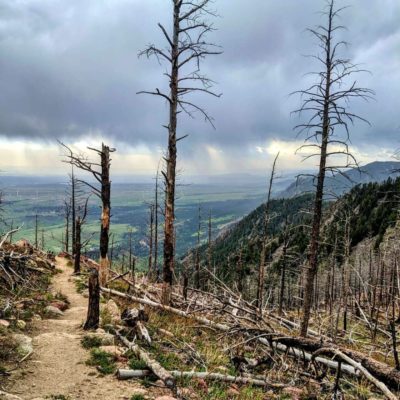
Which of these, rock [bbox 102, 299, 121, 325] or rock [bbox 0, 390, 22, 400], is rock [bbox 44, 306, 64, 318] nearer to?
rock [bbox 102, 299, 121, 325]

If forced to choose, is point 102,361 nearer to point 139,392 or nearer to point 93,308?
point 139,392

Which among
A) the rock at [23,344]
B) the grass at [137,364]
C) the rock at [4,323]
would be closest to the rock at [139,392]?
the grass at [137,364]

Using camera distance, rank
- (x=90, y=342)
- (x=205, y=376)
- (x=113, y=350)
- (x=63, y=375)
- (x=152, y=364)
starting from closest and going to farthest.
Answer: (x=63, y=375) → (x=152, y=364) → (x=205, y=376) → (x=113, y=350) → (x=90, y=342)

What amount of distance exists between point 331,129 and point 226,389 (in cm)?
1134

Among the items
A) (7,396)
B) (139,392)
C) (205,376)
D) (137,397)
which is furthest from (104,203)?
(7,396)

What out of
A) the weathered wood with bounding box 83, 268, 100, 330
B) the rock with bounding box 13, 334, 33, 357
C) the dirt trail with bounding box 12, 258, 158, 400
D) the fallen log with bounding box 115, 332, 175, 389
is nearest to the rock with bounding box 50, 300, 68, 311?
the dirt trail with bounding box 12, 258, 158, 400

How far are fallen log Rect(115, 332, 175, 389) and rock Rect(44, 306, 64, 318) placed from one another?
412 cm

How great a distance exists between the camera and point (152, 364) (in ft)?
25.4

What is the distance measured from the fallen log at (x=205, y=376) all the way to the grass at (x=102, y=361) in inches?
15.6

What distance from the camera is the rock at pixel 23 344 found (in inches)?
322

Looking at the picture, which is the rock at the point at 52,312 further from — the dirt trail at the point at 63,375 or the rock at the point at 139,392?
the rock at the point at 139,392

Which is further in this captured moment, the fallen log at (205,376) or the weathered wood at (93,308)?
the weathered wood at (93,308)

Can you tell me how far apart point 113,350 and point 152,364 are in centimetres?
142

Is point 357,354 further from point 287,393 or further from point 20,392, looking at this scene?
point 20,392
